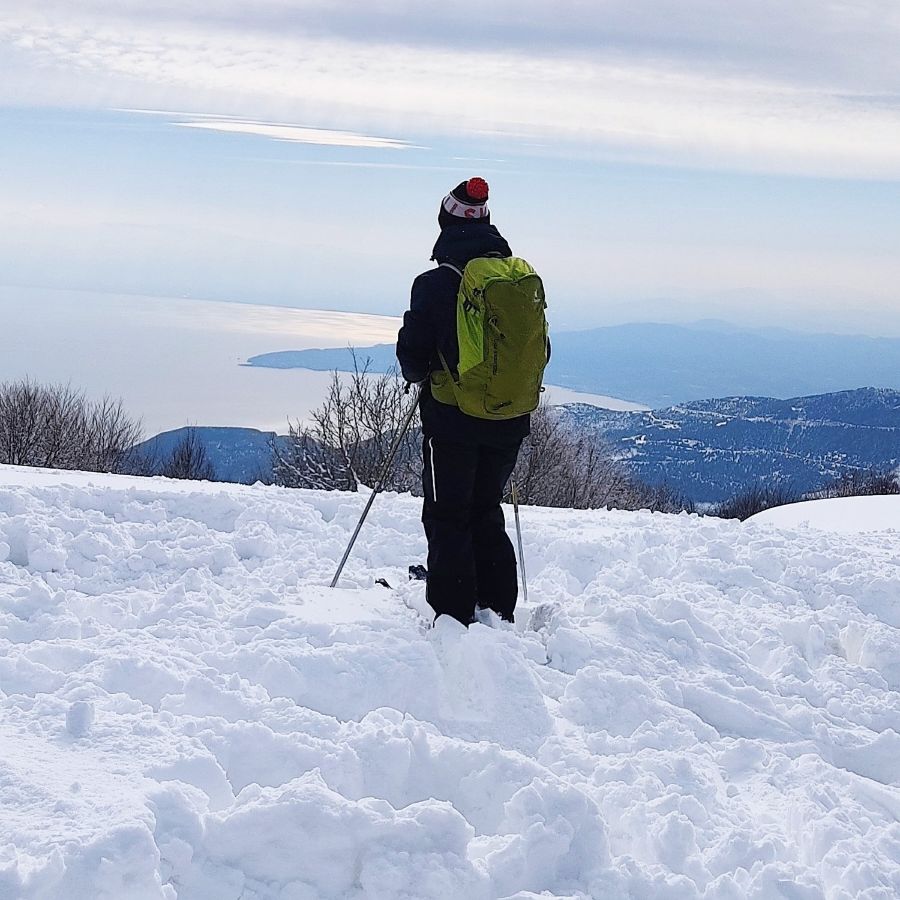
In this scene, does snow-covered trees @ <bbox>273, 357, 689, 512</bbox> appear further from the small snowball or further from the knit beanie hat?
the small snowball

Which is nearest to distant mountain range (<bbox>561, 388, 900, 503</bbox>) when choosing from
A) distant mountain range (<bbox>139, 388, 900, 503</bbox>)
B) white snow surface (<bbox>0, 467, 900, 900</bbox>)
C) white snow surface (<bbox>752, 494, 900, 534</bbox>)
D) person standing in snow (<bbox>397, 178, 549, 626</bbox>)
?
distant mountain range (<bbox>139, 388, 900, 503</bbox>)

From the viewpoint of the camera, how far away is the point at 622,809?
12.2 ft

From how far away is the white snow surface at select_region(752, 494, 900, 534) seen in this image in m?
12.1

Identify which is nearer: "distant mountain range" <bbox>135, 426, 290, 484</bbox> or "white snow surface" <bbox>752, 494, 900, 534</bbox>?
"white snow surface" <bbox>752, 494, 900, 534</bbox>

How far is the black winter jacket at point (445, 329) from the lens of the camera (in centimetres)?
525

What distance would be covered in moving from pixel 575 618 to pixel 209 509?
293cm

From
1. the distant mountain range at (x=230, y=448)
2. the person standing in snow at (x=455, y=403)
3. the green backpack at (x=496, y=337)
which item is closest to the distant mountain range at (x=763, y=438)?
the distant mountain range at (x=230, y=448)

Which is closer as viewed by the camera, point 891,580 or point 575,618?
point 575,618

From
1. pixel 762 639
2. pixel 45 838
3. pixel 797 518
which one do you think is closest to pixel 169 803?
pixel 45 838

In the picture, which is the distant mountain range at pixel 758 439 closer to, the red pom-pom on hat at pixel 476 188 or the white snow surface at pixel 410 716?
the white snow surface at pixel 410 716

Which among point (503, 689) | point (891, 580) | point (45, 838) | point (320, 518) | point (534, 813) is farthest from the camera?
point (320, 518)

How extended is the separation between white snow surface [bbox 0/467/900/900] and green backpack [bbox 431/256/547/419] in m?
1.19

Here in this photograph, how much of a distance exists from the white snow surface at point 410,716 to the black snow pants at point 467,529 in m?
0.25

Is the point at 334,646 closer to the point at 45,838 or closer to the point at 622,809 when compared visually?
the point at 622,809
